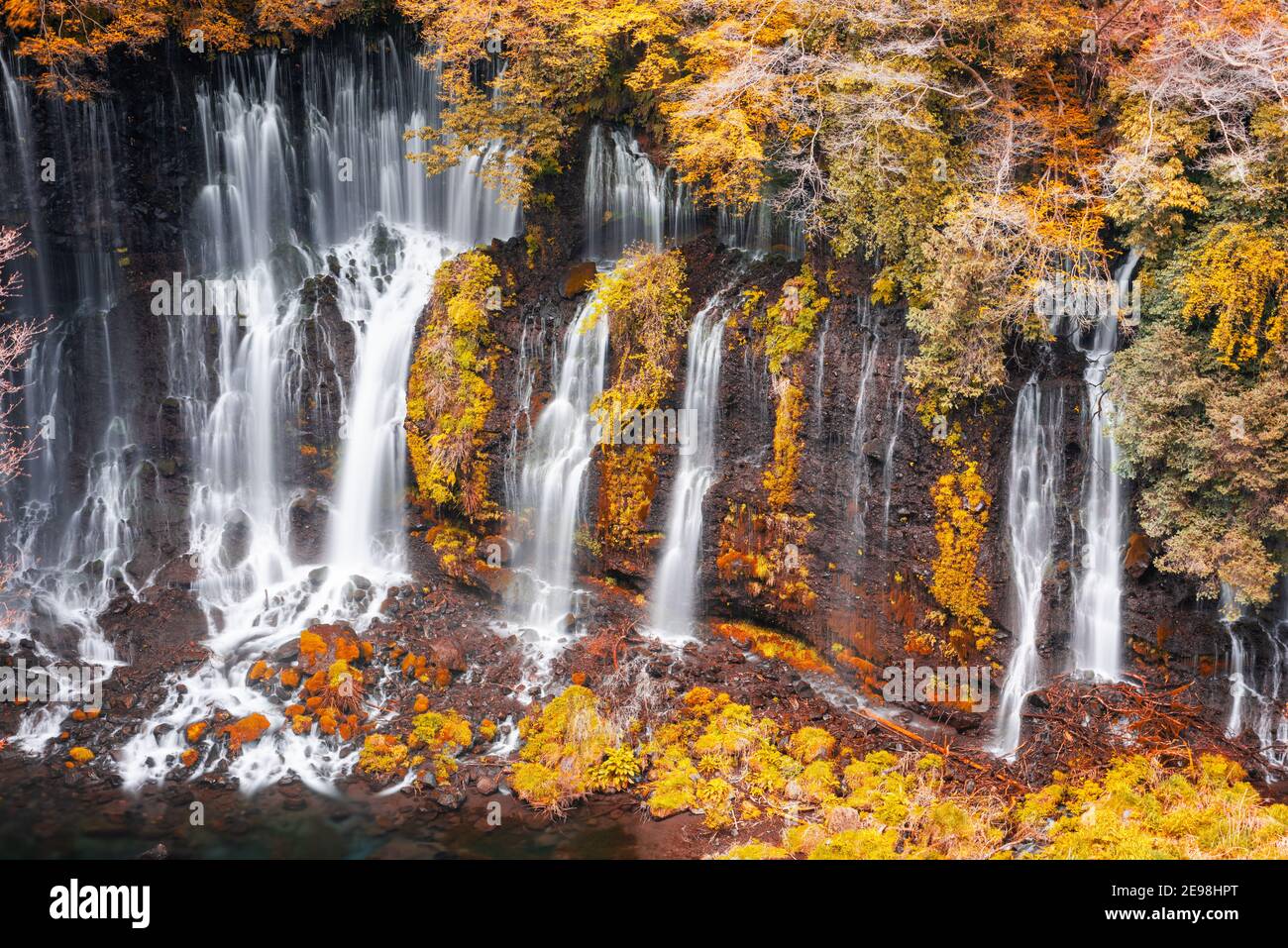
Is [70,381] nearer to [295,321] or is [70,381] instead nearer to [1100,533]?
[295,321]

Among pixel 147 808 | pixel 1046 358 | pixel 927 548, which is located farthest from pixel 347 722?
pixel 1046 358

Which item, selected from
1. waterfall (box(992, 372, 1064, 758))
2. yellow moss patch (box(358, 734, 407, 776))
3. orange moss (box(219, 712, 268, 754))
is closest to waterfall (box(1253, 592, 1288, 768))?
waterfall (box(992, 372, 1064, 758))

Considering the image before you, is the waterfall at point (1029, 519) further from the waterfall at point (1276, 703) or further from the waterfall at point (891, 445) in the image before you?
the waterfall at point (1276, 703)

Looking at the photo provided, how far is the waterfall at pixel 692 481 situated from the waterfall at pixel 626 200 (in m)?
2.47

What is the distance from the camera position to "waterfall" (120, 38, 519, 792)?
53.6ft

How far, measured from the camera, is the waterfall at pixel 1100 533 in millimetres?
12203

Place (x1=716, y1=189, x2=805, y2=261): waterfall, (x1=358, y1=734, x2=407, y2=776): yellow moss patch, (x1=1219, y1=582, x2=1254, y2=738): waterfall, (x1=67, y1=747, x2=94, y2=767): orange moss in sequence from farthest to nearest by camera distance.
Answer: (x1=716, y1=189, x2=805, y2=261): waterfall
(x1=67, y1=747, x2=94, y2=767): orange moss
(x1=358, y1=734, x2=407, y2=776): yellow moss patch
(x1=1219, y1=582, x2=1254, y2=738): waterfall

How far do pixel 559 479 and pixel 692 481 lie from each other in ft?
7.85

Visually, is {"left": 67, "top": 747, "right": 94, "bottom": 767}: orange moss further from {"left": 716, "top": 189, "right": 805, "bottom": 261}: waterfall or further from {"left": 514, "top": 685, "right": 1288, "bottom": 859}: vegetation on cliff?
{"left": 716, "top": 189, "right": 805, "bottom": 261}: waterfall

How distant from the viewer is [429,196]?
1919 centimetres

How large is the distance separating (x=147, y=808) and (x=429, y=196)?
12.6 metres

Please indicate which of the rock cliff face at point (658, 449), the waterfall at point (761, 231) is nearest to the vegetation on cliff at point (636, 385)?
the rock cliff face at point (658, 449)

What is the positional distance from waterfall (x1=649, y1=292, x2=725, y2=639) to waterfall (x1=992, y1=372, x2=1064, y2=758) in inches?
180
